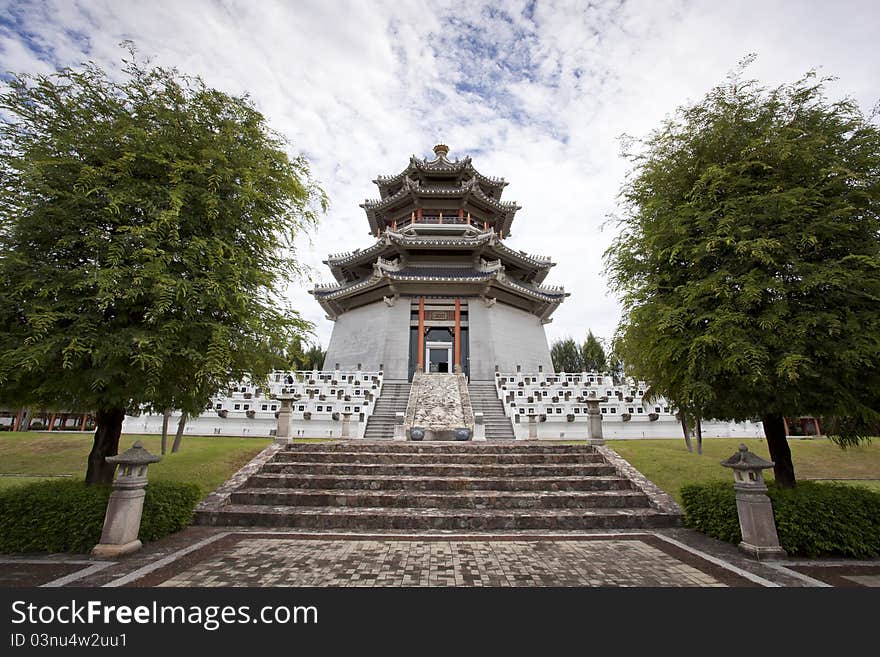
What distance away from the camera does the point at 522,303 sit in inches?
1065

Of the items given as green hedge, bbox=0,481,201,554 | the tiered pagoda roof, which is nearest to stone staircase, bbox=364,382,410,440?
the tiered pagoda roof

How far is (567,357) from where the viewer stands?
4722cm

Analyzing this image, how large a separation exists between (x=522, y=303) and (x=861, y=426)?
20.7m

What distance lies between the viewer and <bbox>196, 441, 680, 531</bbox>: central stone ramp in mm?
7566

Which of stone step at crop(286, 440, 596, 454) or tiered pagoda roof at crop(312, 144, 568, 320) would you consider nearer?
stone step at crop(286, 440, 596, 454)

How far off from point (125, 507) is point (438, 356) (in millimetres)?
21411

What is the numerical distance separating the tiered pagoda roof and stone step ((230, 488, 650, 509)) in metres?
16.7

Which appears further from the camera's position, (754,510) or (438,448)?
(438,448)

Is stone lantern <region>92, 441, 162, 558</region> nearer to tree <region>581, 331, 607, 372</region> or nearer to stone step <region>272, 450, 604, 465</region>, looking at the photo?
stone step <region>272, 450, 604, 465</region>

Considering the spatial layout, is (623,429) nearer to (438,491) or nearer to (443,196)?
(438,491)

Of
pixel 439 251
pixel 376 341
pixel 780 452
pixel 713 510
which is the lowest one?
pixel 713 510

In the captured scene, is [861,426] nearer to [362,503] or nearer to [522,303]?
[362,503]

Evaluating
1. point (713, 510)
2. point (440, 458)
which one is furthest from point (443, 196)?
point (713, 510)

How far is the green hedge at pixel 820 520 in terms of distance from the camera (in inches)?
234
